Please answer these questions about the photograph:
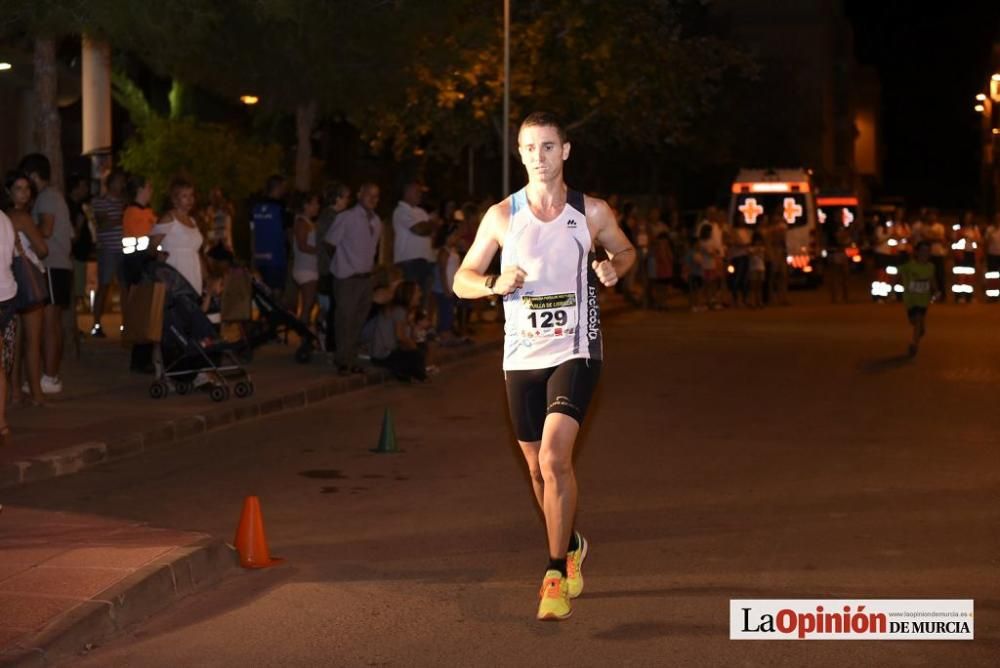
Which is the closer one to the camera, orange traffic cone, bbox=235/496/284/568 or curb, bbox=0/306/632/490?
orange traffic cone, bbox=235/496/284/568

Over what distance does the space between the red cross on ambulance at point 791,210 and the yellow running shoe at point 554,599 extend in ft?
107

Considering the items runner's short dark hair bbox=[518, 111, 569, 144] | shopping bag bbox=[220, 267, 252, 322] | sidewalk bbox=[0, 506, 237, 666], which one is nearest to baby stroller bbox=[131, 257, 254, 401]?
Answer: shopping bag bbox=[220, 267, 252, 322]

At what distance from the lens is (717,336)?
2428 centimetres

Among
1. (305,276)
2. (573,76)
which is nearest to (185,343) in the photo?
(305,276)

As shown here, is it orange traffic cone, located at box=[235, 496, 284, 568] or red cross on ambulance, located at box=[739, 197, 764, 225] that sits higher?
red cross on ambulance, located at box=[739, 197, 764, 225]

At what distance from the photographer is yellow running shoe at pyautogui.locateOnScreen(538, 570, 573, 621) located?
280 inches

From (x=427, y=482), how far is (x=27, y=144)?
70.9 feet

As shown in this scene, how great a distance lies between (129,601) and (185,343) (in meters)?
7.89

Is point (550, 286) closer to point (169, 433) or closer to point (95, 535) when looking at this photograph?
point (95, 535)

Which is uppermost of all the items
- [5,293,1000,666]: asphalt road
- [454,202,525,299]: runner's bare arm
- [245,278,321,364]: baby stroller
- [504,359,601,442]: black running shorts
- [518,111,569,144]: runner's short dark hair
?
[518,111,569,144]: runner's short dark hair

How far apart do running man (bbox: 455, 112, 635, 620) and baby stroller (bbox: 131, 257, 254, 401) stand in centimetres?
Answer: 775

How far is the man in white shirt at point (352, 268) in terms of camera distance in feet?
55.8

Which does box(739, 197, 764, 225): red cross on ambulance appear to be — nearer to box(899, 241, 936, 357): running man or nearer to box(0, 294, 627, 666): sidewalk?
box(899, 241, 936, 357): running man

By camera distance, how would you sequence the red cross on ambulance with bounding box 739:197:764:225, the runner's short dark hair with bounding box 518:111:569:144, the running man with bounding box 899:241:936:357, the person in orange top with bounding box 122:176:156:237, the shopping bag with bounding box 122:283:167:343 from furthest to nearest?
the red cross on ambulance with bounding box 739:197:764:225 → the running man with bounding box 899:241:936:357 → the person in orange top with bounding box 122:176:156:237 → the shopping bag with bounding box 122:283:167:343 → the runner's short dark hair with bounding box 518:111:569:144
